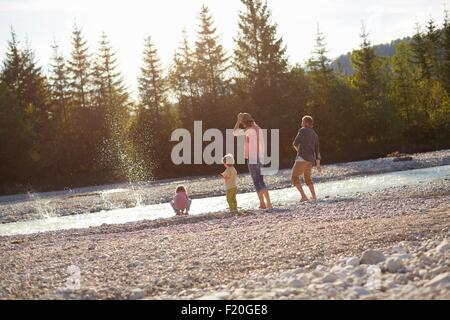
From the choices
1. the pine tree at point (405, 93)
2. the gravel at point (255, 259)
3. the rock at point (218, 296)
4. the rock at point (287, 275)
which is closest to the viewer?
the rock at point (218, 296)

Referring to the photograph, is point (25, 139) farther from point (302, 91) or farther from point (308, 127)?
point (308, 127)

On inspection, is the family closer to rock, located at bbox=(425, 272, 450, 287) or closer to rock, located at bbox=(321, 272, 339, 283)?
rock, located at bbox=(321, 272, 339, 283)

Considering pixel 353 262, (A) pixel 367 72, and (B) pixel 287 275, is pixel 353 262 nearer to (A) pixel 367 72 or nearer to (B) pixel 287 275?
(B) pixel 287 275

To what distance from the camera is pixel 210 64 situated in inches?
1973

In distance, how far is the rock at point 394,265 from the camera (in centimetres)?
527

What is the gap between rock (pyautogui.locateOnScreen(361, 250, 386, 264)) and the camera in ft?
18.6

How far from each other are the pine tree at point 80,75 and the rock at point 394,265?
48467 mm

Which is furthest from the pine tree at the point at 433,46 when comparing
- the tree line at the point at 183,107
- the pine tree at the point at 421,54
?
the tree line at the point at 183,107

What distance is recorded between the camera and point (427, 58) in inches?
2559

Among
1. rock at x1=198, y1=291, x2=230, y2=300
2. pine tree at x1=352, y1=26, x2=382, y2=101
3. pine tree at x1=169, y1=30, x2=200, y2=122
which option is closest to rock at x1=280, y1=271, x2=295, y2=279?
rock at x1=198, y1=291, x2=230, y2=300

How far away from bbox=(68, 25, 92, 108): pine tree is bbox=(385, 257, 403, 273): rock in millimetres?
48467

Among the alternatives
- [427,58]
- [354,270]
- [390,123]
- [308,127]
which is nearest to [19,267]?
[354,270]

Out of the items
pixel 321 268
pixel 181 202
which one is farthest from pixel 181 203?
pixel 321 268

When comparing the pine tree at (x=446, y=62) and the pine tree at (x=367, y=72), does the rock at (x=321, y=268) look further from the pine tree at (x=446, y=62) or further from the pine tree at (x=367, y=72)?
the pine tree at (x=446, y=62)
